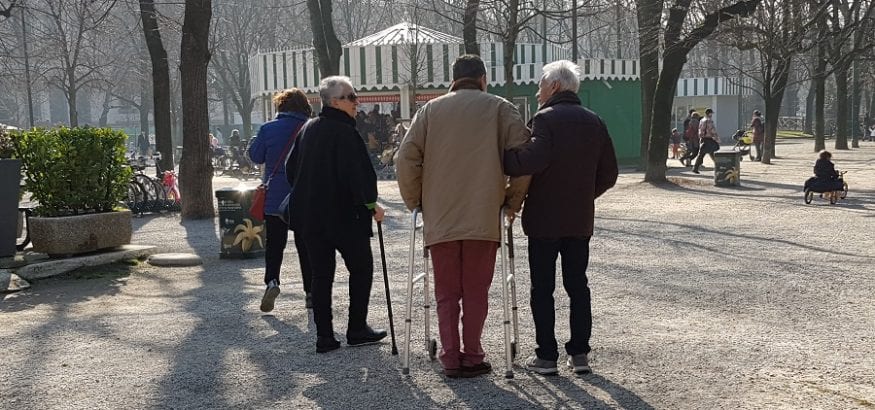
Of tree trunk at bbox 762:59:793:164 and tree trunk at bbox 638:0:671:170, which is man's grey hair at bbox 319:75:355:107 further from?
tree trunk at bbox 762:59:793:164

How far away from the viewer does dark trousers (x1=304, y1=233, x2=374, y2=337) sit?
21.2ft

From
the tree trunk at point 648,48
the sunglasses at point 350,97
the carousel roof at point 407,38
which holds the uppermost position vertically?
the carousel roof at point 407,38

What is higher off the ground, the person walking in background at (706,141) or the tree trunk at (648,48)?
the tree trunk at (648,48)

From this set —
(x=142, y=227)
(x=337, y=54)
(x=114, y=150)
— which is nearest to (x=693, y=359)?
(x=114, y=150)

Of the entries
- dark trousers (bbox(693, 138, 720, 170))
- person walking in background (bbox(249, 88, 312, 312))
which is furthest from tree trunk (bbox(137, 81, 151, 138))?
person walking in background (bbox(249, 88, 312, 312))

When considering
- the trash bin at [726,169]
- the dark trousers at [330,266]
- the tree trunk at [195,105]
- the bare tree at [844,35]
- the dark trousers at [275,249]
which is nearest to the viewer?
the dark trousers at [330,266]

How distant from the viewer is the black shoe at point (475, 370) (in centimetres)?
572

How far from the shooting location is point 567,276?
19.0 feet


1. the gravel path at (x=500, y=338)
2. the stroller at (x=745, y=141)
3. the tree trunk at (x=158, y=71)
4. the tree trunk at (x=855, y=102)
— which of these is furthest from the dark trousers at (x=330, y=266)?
the tree trunk at (x=855, y=102)

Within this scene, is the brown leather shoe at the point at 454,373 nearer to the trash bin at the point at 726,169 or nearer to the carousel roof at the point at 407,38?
the trash bin at the point at 726,169

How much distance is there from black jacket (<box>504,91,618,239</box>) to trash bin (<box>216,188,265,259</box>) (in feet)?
19.5

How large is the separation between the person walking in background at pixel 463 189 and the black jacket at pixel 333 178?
64 centimetres

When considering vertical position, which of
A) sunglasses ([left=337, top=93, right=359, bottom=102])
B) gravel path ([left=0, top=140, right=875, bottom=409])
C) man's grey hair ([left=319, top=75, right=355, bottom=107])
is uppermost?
man's grey hair ([left=319, top=75, right=355, bottom=107])

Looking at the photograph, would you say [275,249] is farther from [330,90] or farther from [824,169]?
[824,169]
